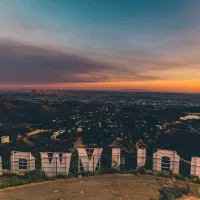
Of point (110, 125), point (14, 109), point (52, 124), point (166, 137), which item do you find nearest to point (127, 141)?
point (166, 137)

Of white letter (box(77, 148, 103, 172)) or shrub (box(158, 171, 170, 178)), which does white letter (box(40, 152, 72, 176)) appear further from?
shrub (box(158, 171, 170, 178))

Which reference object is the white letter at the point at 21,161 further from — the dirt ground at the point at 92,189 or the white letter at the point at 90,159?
the white letter at the point at 90,159

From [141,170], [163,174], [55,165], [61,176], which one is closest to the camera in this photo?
[61,176]

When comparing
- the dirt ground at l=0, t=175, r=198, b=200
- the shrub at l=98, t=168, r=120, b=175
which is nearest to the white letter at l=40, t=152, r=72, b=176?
the dirt ground at l=0, t=175, r=198, b=200

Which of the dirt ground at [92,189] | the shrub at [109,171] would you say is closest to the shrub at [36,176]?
the dirt ground at [92,189]

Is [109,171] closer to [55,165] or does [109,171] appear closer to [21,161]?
[55,165]

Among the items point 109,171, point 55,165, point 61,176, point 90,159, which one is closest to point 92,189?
point 61,176

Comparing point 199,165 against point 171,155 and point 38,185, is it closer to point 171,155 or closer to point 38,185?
point 171,155

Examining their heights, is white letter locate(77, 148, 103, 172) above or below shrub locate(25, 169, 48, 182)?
above
